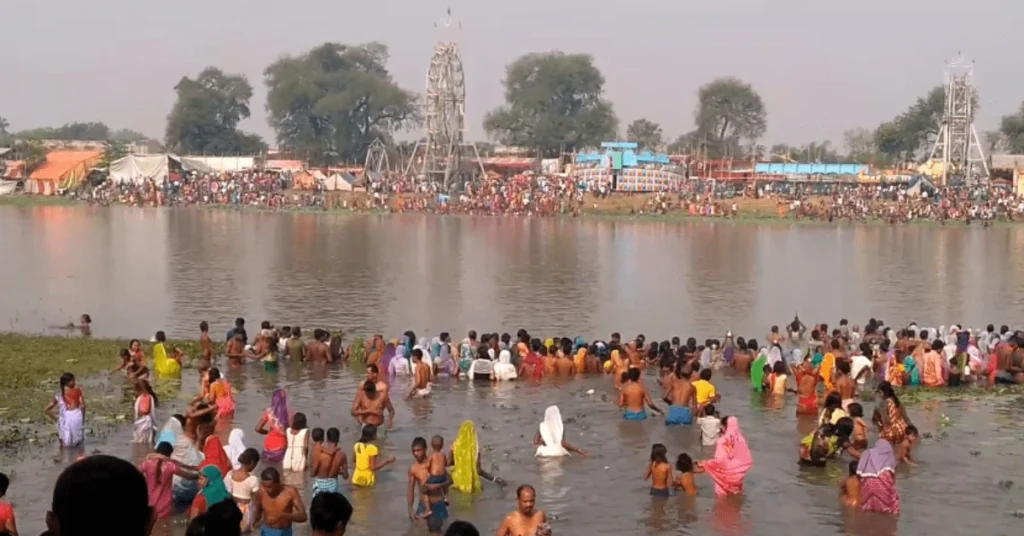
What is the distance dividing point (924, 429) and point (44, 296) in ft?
71.3

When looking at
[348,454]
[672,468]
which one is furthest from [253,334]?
[672,468]

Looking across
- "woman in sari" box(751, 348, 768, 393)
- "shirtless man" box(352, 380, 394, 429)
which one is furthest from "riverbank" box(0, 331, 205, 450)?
"woman in sari" box(751, 348, 768, 393)

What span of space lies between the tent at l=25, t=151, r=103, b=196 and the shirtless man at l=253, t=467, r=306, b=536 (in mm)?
79373

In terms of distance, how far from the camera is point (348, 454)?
1197 centimetres

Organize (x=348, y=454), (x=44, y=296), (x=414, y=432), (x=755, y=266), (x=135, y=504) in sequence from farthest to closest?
(x=755, y=266) < (x=44, y=296) < (x=414, y=432) < (x=348, y=454) < (x=135, y=504)

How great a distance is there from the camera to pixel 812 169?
246 feet

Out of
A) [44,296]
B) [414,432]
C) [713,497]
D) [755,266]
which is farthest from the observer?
[755,266]

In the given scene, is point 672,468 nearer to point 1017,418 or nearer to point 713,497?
point 713,497

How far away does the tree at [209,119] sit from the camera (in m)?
102

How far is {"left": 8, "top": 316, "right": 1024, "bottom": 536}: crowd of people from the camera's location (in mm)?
7656

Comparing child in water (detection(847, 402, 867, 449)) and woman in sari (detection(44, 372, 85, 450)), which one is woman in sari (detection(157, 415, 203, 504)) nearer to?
woman in sari (detection(44, 372, 85, 450))

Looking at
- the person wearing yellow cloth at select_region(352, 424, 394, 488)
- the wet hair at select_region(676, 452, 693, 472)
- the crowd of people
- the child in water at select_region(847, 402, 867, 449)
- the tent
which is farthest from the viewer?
the tent

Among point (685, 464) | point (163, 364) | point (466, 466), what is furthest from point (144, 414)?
point (685, 464)

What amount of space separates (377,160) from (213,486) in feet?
271
